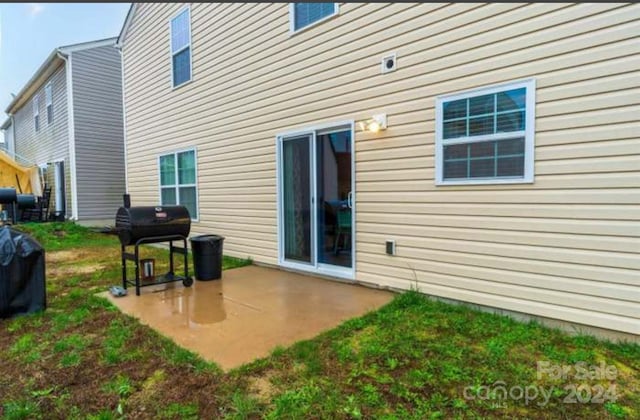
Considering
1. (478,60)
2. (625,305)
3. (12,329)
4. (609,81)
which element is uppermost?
(478,60)

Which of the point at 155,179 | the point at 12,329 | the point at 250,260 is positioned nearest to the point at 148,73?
the point at 155,179

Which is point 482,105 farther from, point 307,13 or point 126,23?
point 126,23

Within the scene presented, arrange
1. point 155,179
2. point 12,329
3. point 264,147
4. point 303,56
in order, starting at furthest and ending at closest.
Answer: point 155,179 < point 264,147 < point 303,56 < point 12,329

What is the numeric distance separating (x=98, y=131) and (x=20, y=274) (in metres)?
9.70

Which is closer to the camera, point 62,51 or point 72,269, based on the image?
point 72,269

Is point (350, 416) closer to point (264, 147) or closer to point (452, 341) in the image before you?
point (452, 341)

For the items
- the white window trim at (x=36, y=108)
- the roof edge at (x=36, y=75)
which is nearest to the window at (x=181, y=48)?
the roof edge at (x=36, y=75)

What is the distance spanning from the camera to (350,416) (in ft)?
7.16

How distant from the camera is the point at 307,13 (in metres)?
5.33

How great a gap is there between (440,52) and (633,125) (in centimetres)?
185

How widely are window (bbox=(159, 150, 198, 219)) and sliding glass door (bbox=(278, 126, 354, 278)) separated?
9.00 ft

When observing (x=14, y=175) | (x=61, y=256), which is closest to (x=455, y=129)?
(x=61, y=256)

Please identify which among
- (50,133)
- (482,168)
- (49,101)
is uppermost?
(49,101)

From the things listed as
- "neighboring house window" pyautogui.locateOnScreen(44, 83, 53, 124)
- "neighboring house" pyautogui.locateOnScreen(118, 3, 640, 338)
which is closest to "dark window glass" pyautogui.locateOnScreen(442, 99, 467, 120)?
"neighboring house" pyautogui.locateOnScreen(118, 3, 640, 338)
